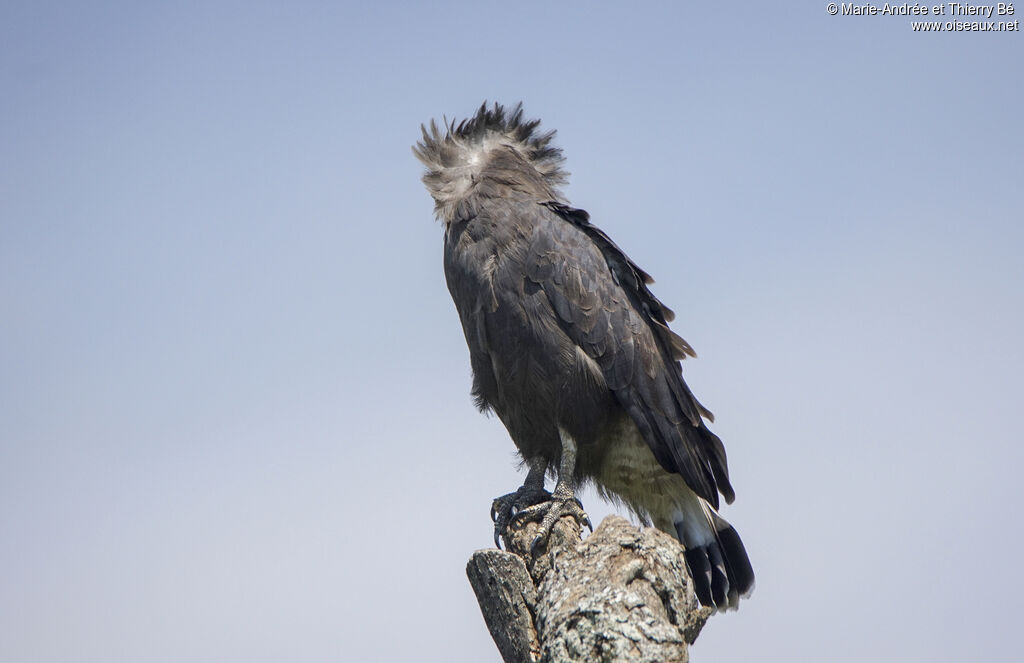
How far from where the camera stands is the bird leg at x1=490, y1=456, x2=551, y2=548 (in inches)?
215

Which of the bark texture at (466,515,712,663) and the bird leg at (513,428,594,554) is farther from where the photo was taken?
the bird leg at (513,428,594,554)

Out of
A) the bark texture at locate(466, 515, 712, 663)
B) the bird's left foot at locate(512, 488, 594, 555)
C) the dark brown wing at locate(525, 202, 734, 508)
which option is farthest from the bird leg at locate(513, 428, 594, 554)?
the dark brown wing at locate(525, 202, 734, 508)

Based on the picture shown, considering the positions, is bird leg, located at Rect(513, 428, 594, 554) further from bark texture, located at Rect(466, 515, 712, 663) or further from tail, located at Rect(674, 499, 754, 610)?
tail, located at Rect(674, 499, 754, 610)

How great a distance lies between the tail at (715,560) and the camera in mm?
5531

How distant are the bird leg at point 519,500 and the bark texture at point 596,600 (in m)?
0.72

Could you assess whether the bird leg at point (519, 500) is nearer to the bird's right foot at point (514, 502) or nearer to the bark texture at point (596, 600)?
the bird's right foot at point (514, 502)

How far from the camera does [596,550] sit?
4043 millimetres

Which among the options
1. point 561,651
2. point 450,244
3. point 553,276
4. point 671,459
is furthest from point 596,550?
point 450,244

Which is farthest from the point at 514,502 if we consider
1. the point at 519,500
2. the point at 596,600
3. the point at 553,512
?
the point at 596,600

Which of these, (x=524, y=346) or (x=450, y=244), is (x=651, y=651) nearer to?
(x=524, y=346)

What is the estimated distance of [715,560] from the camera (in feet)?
18.5

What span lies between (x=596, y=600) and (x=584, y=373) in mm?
2197

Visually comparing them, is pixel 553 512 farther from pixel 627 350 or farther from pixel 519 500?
pixel 627 350

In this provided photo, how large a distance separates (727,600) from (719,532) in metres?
0.41
